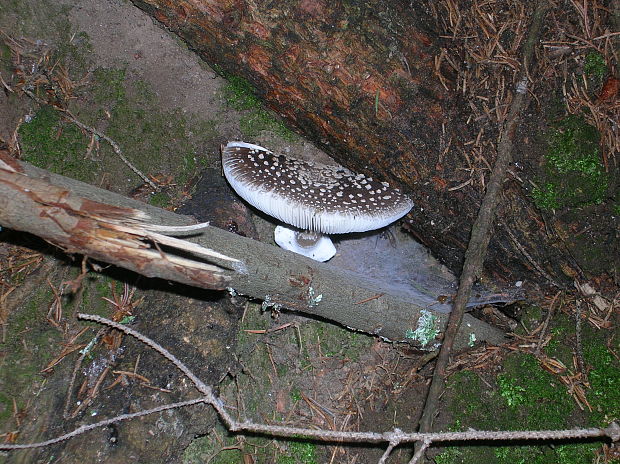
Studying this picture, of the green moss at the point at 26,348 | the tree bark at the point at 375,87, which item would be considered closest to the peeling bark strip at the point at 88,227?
the green moss at the point at 26,348

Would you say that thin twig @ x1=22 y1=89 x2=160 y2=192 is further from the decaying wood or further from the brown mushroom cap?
the decaying wood

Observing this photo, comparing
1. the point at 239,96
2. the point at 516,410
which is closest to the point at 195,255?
the point at 239,96

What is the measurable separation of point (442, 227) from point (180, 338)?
6.29 ft

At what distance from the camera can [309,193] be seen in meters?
3.08

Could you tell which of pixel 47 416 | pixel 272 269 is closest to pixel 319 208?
pixel 272 269

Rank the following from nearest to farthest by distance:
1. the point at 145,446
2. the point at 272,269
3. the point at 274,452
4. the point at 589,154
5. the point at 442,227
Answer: the point at 145,446, the point at 272,269, the point at 589,154, the point at 274,452, the point at 442,227

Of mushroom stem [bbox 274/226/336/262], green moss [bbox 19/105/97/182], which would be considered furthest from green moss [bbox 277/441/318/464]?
green moss [bbox 19/105/97/182]

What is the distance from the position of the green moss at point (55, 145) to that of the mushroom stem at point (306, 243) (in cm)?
146

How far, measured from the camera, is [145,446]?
2.39m

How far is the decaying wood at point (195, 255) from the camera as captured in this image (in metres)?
1.85

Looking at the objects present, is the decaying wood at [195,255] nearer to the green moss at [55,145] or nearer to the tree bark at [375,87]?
the tree bark at [375,87]

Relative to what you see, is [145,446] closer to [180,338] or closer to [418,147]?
[180,338]

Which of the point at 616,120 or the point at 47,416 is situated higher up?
the point at 616,120

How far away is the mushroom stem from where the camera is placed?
12.2 ft
